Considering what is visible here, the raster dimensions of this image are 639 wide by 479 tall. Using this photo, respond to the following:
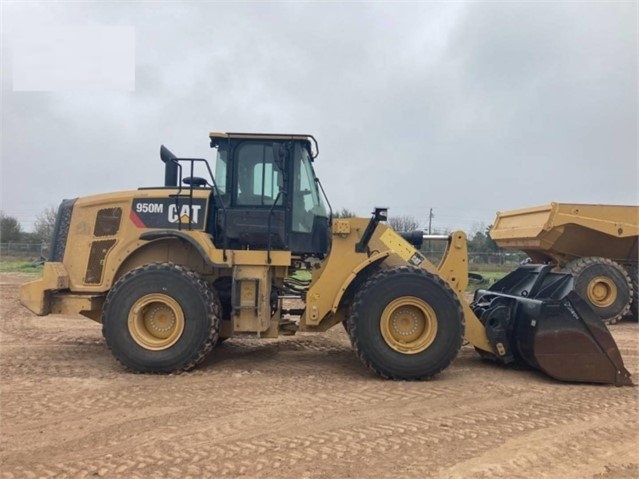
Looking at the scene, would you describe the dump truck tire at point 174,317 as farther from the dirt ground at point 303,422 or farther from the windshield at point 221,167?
the windshield at point 221,167

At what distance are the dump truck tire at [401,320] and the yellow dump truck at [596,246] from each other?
6.24 meters

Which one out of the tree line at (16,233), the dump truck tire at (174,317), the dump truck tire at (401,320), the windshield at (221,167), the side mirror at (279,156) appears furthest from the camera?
the tree line at (16,233)

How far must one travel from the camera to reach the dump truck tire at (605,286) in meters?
10.9

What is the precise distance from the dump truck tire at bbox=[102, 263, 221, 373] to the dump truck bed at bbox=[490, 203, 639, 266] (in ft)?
25.5

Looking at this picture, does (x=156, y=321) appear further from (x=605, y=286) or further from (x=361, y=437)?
(x=605, y=286)

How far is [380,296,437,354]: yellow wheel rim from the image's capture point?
5.64m

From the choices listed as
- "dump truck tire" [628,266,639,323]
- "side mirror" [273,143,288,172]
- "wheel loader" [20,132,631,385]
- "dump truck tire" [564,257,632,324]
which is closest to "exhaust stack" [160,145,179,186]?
"wheel loader" [20,132,631,385]

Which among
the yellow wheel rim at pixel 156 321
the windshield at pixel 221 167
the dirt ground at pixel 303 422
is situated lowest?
the dirt ground at pixel 303 422

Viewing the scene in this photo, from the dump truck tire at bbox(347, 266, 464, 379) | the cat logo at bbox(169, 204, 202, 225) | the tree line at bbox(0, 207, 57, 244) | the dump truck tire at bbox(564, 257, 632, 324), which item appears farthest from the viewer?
the tree line at bbox(0, 207, 57, 244)

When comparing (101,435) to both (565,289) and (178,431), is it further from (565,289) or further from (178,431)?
(565,289)

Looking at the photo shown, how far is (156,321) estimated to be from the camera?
233 inches

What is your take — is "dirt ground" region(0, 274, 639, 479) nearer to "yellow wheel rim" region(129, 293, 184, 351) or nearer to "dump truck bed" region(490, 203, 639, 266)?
"yellow wheel rim" region(129, 293, 184, 351)

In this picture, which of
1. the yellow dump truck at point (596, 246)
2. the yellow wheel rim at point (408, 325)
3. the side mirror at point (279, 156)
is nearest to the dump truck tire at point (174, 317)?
the side mirror at point (279, 156)

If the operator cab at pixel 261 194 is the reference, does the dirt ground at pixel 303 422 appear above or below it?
below
